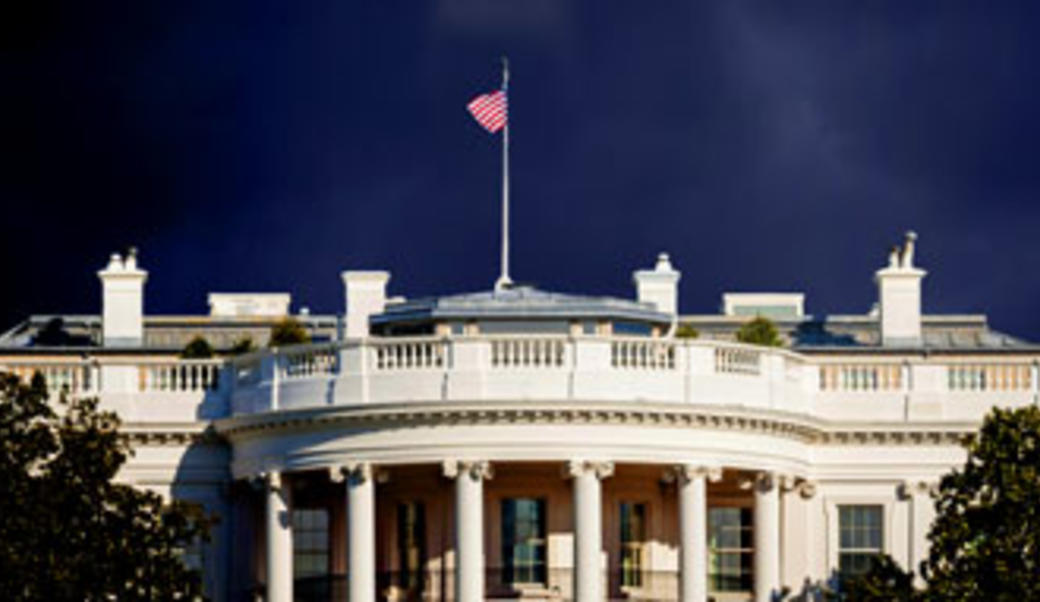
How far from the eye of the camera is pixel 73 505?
8294 centimetres

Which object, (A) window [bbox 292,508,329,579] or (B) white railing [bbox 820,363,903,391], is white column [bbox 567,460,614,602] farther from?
(A) window [bbox 292,508,329,579]

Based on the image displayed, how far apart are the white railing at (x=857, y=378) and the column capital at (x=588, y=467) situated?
293 inches

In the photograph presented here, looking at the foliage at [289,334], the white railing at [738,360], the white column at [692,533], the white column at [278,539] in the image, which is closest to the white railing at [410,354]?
the white column at [278,539]

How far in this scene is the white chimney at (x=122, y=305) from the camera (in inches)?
4026

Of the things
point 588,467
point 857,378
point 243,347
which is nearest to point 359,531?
point 588,467

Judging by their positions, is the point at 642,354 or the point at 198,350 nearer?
the point at 642,354

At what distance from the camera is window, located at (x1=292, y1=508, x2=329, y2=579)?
93.9 metres

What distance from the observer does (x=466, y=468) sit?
88.6 m

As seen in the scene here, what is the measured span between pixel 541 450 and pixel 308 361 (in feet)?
18.8

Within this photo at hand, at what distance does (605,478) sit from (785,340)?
52.5 ft

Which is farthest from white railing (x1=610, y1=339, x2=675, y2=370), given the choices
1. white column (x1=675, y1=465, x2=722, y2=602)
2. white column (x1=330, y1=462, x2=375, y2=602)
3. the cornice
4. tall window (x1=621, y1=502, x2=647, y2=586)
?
white column (x1=330, y1=462, x2=375, y2=602)

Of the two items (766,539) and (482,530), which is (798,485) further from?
(482,530)

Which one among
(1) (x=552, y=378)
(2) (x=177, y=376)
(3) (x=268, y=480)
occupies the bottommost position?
(3) (x=268, y=480)

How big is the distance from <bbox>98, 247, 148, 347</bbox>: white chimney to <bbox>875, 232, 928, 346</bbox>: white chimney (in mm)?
18602
